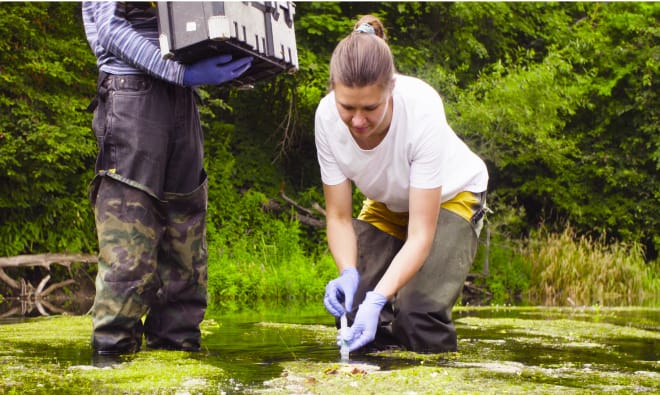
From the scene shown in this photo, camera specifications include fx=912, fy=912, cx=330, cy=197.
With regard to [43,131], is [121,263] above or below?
below

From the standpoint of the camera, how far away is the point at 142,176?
13.6 ft

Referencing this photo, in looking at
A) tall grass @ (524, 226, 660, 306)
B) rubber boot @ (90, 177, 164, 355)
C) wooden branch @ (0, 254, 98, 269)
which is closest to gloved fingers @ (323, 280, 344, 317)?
rubber boot @ (90, 177, 164, 355)

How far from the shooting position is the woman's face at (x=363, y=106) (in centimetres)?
374

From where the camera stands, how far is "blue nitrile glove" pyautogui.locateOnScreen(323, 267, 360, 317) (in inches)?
164

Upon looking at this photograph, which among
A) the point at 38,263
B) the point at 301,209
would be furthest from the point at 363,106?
the point at 301,209

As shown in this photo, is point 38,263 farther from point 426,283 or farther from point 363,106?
point 363,106

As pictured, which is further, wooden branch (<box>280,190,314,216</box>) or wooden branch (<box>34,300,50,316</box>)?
wooden branch (<box>280,190,314,216</box>)

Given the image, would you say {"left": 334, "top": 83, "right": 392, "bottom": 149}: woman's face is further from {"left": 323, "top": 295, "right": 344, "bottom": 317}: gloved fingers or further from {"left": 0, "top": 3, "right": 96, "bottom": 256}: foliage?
Answer: {"left": 0, "top": 3, "right": 96, "bottom": 256}: foliage

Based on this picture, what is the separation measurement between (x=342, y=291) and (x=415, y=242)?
0.43 m

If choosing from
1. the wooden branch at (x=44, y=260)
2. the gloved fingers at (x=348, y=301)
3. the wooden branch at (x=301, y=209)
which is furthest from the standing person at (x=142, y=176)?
the wooden branch at (x=301, y=209)

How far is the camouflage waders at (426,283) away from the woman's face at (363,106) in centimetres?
89

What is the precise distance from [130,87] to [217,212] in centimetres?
1038

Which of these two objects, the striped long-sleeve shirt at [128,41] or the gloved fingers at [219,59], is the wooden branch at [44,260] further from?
the gloved fingers at [219,59]

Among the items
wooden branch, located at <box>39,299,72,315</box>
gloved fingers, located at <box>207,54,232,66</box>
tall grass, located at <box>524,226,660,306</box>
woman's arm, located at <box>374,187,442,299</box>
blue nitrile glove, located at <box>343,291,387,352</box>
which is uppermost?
gloved fingers, located at <box>207,54,232,66</box>
